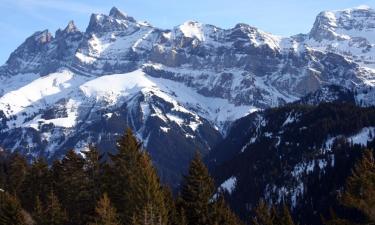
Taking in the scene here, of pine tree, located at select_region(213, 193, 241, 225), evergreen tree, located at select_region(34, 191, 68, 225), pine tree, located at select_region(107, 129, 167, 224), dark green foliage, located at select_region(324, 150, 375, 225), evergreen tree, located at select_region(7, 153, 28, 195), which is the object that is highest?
dark green foliage, located at select_region(324, 150, 375, 225)

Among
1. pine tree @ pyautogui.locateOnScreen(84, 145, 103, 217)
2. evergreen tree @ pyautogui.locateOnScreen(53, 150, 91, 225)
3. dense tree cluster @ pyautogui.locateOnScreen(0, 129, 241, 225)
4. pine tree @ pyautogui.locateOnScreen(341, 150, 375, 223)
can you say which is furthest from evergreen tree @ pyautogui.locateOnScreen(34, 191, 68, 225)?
pine tree @ pyautogui.locateOnScreen(341, 150, 375, 223)

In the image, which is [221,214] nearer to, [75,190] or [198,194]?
[198,194]

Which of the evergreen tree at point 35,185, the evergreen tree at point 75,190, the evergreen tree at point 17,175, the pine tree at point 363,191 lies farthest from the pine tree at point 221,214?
the evergreen tree at point 17,175

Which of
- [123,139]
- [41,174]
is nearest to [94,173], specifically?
[123,139]

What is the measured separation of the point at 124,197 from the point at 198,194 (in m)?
9.16

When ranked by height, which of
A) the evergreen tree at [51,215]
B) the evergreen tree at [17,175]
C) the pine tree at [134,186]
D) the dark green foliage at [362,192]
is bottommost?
the evergreen tree at [17,175]

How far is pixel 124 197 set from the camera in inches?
2650

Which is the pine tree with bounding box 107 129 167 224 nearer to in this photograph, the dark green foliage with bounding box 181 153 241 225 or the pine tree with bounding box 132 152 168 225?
the pine tree with bounding box 132 152 168 225

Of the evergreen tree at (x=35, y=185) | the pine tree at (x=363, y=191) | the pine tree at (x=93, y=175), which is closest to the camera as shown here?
the pine tree at (x=363, y=191)

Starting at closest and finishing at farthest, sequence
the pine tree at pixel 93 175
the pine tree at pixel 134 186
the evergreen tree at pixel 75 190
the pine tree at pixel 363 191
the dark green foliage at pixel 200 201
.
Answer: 1. the pine tree at pixel 363 191
2. the pine tree at pixel 134 186
3. the dark green foliage at pixel 200 201
4. the pine tree at pixel 93 175
5. the evergreen tree at pixel 75 190

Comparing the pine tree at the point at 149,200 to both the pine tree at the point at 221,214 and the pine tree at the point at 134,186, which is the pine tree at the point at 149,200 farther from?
the pine tree at the point at 221,214

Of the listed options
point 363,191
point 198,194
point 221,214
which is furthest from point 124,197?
point 363,191

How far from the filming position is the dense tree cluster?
6006cm

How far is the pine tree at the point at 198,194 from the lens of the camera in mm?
62219
